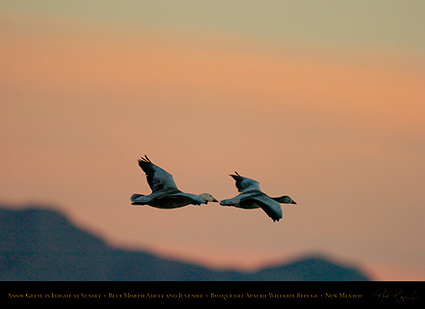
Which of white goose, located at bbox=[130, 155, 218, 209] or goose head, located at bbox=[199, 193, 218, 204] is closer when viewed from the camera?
white goose, located at bbox=[130, 155, 218, 209]

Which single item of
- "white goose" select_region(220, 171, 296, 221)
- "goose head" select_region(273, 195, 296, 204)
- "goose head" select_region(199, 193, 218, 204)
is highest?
"white goose" select_region(220, 171, 296, 221)

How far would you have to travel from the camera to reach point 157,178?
61094mm


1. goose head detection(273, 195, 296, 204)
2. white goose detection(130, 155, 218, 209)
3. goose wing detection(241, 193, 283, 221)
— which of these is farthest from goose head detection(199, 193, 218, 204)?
goose head detection(273, 195, 296, 204)

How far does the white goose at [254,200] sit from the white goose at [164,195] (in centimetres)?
130

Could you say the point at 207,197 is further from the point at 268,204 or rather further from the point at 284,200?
the point at 284,200

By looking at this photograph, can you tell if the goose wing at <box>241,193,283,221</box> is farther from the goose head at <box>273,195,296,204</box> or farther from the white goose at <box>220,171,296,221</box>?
the goose head at <box>273,195,296,204</box>

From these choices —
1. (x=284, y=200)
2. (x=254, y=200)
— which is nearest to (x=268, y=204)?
(x=254, y=200)

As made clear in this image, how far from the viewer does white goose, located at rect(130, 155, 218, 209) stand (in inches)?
2329

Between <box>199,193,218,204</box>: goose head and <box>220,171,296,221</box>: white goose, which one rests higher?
<box>220,171,296,221</box>: white goose

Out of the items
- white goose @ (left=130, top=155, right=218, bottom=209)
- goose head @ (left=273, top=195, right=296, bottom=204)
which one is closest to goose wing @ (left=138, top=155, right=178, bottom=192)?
white goose @ (left=130, top=155, right=218, bottom=209)

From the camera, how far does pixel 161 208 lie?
196 feet
